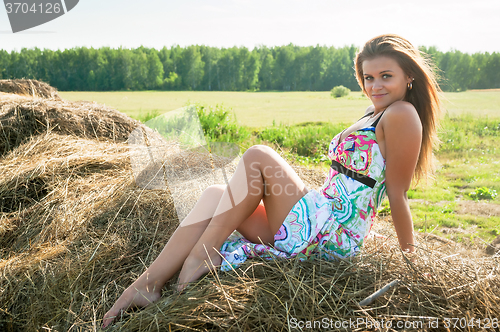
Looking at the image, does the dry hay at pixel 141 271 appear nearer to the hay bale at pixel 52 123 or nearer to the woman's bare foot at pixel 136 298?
the woman's bare foot at pixel 136 298

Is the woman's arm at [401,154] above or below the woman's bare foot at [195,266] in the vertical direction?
above

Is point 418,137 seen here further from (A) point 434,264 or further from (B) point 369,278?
(B) point 369,278

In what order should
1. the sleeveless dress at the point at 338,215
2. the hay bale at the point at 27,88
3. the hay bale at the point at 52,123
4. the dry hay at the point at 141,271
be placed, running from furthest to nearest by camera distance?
the hay bale at the point at 27,88 < the hay bale at the point at 52,123 < the sleeveless dress at the point at 338,215 < the dry hay at the point at 141,271

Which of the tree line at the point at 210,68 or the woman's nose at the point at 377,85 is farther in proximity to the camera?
the tree line at the point at 210,68

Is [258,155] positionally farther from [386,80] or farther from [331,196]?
[386,80]

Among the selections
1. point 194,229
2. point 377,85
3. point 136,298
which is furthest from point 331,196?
point 136,298

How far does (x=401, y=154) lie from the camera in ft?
5.09

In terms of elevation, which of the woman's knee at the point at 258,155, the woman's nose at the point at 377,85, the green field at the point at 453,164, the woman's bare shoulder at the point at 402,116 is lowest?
the green field at the point at 453,164

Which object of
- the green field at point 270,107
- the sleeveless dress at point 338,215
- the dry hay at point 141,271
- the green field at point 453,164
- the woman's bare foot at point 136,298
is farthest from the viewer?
the green field at point 270,107

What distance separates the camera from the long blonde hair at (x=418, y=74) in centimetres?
167

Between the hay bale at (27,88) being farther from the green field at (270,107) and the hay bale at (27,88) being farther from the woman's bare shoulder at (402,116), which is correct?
the woman's bare shoulder at (402,116)

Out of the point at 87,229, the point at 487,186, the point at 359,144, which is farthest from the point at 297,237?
the point at 487,186

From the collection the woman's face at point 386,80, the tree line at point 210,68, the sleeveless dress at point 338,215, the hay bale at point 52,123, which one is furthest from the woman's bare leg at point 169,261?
the tree line at point 210,68

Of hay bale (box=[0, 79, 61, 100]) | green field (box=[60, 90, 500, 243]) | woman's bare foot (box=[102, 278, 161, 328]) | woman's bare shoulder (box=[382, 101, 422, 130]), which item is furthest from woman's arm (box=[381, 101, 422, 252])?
hay bale (box=[0, 79, 61, 100])
